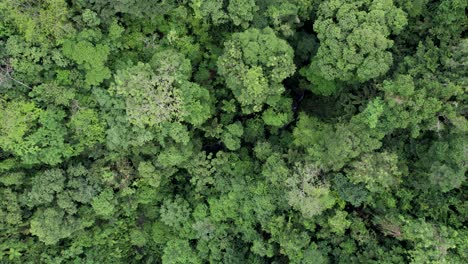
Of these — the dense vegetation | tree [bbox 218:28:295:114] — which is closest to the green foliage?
the dense vegetation

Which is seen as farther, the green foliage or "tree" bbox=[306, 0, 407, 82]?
the green foliage

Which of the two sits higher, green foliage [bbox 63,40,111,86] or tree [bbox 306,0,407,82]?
tree [bbox 306,0,407,82]

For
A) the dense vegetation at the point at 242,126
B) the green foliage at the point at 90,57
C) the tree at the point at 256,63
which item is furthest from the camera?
the green foliage at the point at 90,57

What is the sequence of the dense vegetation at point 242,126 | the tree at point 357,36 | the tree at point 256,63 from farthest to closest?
1. the tree at point 256,63
2. the dense vegetation at point 242,126
3. the tree at point 357,36

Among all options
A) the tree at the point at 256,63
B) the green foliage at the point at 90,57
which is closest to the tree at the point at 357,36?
the tree at the point at 256,63

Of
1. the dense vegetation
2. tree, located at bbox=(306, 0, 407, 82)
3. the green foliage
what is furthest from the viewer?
the green foliage

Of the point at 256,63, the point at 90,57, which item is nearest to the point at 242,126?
the point at 256,63

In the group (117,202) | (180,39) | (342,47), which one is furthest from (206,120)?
(342,47)

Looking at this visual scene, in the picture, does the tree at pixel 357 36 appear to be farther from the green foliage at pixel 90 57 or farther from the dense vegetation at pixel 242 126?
the green foliage at pixel 90 57

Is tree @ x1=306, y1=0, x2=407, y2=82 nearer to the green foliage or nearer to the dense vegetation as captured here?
the dense vegetation
